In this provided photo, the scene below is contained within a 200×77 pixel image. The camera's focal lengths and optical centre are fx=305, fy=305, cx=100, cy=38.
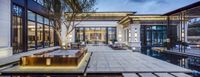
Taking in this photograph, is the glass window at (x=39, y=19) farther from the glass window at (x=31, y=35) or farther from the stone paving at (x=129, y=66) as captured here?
the stone paving at (x=129, y=66)

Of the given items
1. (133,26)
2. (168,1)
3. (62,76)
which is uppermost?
(168,1)

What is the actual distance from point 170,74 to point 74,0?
9.42 m

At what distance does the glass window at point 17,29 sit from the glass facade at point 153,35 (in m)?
19.8

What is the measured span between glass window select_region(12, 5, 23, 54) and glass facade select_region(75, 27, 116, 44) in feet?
77.1

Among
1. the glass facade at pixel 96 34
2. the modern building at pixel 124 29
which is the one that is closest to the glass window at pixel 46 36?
the modern building at pixel 124 29

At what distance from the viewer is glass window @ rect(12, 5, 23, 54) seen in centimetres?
2415

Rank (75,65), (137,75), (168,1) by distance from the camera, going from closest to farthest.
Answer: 1. (137,75)
2. (75,65)
3. (168,1)

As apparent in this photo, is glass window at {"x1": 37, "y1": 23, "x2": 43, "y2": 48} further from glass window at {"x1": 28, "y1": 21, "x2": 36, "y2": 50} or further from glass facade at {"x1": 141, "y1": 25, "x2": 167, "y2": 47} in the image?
glass facade at {"x1": 141, "y1": 25, "x2": 167, "y2": 47}

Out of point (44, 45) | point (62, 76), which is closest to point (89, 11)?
point (62, 76)

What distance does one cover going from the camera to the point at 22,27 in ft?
89.5

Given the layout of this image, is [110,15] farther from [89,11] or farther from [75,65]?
[75,65]

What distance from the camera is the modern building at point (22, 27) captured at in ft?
70.7

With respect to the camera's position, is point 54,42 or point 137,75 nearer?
point 137,75

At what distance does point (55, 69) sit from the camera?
14.0m
